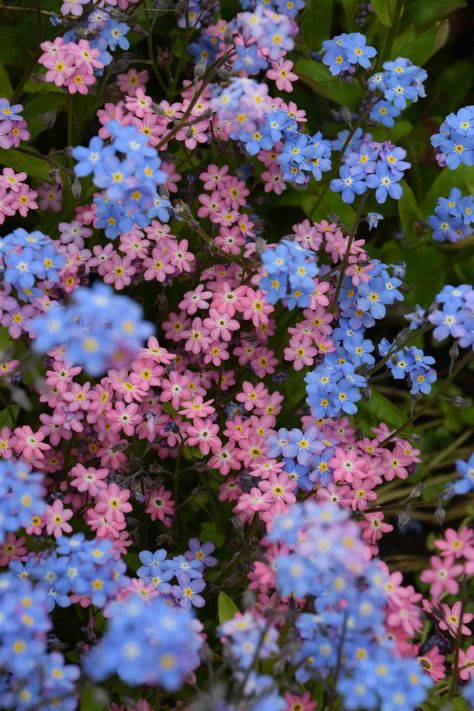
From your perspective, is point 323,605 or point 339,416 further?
point 339,416

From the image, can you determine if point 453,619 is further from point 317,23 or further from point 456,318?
point 317,23

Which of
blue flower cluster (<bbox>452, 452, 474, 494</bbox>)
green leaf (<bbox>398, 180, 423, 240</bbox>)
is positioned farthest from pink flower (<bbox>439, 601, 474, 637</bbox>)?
green leaf (<bbox>398, 180, 423, 240</bbox>)

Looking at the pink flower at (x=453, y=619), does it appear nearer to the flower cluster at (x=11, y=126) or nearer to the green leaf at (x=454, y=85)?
the flower cluster at (x=11, y=126)

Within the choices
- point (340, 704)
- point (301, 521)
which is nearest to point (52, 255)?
point (301, 521)

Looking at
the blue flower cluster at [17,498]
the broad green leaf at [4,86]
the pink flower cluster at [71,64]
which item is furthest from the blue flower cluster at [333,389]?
the broad green leaf at [4,86]

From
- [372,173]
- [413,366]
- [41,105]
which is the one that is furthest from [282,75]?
[413,366]

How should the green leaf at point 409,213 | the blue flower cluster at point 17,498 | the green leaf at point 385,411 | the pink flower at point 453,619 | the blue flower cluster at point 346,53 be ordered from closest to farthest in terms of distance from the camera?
the blue flower cluster at point 17,498, the pink flower at point 453,619, the blue flower cluster at point 346,53, the green leaf at point 385,411, the green leaf at point 409,213

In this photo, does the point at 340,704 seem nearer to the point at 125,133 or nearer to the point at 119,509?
the point at 119,509
